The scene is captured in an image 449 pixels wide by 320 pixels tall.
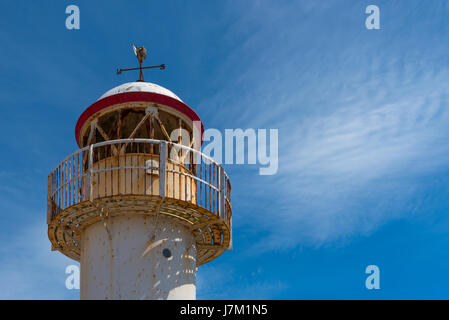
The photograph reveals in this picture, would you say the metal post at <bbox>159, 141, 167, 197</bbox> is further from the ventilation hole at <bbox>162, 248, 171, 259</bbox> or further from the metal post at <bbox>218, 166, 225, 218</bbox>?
the metal post at <bbox>218, 166, 225, 218</bbox>

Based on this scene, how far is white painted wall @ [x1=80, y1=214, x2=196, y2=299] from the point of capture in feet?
61.7

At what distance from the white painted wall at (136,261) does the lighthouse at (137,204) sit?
0.10ft

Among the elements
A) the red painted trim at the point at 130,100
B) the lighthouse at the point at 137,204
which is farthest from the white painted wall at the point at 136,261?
the red painted trim at the point at 130,100

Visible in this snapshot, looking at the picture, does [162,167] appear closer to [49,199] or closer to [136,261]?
[136,261]

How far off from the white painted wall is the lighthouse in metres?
0.03

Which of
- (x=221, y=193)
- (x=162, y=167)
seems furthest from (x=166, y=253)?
(x=162, y=167)

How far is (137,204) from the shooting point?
62.4 ft

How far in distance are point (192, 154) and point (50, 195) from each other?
188 inches

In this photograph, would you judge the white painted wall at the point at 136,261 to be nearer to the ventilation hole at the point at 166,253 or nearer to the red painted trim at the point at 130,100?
the ventilation hole at the point at 166,253

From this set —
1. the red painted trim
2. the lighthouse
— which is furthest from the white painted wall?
the red painted trim

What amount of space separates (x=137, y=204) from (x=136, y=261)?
1.67 m

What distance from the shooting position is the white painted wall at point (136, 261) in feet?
61.7
